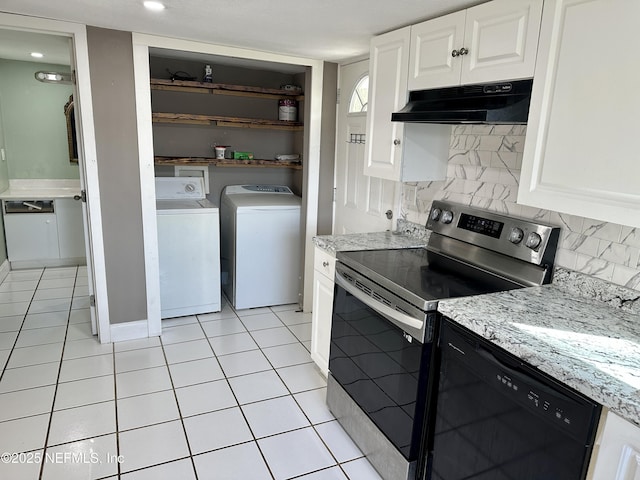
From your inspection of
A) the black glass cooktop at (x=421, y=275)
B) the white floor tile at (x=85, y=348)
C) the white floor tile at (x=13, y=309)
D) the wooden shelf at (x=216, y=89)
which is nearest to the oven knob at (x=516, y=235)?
the black glass cooktop at (x=421, y=275)

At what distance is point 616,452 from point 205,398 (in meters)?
1.97

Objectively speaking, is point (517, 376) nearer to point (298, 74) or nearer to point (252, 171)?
point (252, 171)

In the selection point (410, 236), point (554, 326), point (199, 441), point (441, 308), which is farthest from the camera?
point (410, 236)

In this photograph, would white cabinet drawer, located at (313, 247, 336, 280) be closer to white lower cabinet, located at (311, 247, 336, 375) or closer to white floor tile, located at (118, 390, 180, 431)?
white lower cabinet, located at (311, 247, 336, 375)

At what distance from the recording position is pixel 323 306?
2.48 metres

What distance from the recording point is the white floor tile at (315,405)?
7.57ft

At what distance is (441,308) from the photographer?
155cm

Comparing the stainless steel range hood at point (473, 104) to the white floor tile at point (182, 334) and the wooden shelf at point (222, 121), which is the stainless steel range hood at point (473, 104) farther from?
the white floor tile at point (182, 334)

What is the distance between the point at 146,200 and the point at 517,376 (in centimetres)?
251

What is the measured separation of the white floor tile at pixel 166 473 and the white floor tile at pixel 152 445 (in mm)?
32

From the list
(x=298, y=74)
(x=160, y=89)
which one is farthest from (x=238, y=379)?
(x=298, y=74)

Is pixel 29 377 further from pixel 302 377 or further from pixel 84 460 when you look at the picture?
pixel 302 377

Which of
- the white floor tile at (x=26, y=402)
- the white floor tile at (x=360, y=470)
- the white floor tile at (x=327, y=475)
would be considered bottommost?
the white floor tile at (x=360, y=470)

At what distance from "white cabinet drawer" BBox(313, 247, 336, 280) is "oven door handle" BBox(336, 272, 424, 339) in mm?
180
